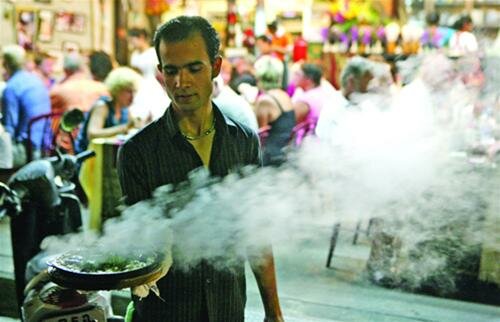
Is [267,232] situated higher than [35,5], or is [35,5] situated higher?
[35,5]

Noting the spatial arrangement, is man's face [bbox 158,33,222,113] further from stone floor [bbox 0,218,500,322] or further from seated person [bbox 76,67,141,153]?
seated person [bbox 76,67,141,153]

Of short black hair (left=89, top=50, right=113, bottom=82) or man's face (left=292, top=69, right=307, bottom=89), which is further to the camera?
short black hair (left=89, top=50, right=113, bottom=82)

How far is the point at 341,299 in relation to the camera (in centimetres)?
530

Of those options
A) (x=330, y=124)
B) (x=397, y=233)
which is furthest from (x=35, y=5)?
(x=397, y=233)

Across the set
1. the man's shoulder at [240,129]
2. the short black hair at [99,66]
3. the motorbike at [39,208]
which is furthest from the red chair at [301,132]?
the man's shoulder at [240,129]

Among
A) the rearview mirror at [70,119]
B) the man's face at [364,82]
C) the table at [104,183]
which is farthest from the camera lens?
the table at [104,183]

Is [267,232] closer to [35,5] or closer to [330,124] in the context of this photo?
[330,124]

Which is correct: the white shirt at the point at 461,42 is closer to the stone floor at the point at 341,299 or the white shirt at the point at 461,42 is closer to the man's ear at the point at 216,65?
the stone floor at the point at 341,299

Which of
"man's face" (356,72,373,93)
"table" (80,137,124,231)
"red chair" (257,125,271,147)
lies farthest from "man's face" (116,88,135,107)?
"man's face" (356,72,373,93)

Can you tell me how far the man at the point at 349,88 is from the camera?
6.26 metres

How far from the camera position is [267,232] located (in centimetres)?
302

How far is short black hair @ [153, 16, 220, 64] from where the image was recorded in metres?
2.40

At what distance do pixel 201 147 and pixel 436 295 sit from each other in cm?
370

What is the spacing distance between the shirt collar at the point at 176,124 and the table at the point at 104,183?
4.19m
